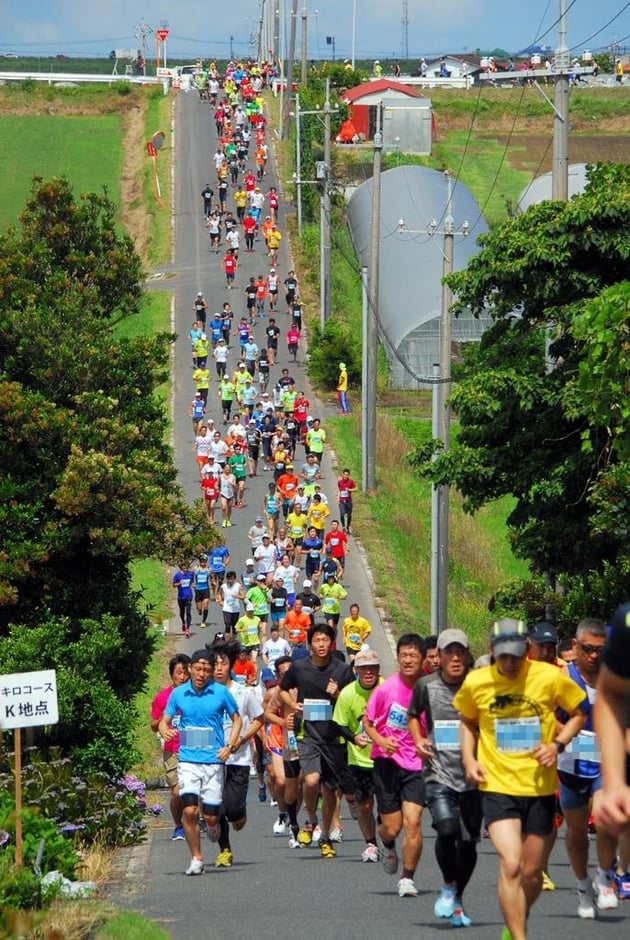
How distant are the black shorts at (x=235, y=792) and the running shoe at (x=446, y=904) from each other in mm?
3096

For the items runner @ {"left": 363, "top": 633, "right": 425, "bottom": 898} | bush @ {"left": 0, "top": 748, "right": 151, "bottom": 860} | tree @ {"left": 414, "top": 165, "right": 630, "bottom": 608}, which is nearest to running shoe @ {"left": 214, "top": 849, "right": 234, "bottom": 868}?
bush @ {"left": 0, "top": 748, "right": 151, "bottom": 860}

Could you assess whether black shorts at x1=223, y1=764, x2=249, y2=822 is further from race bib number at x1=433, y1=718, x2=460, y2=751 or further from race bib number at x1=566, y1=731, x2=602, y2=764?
race bib number at x1=566, y1=731, x2=602, y2=764

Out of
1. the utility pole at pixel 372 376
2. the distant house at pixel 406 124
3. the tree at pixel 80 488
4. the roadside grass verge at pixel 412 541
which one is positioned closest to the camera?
the tree at pixel 80 488

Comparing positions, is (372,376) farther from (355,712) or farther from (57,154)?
(57,154)

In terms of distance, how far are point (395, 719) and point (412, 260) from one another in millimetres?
47264

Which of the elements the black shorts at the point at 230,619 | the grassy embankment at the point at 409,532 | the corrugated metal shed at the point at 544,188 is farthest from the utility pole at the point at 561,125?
the corrugated metal shed at the point at 544,188

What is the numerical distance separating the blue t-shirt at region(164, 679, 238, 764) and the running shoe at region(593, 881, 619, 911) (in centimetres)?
332

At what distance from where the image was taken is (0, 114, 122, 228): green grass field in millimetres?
78250

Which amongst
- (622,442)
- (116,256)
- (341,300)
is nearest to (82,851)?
(622,442)

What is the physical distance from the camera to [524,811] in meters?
8.92

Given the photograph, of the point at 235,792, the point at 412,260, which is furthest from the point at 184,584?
the point at 412,260

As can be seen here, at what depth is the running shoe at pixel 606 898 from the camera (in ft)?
32.7

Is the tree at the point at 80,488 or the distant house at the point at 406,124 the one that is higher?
the distant house at the point at 406,124

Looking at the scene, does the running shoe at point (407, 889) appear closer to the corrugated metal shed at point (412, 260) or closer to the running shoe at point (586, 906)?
the running shoe at point (586, 906)
